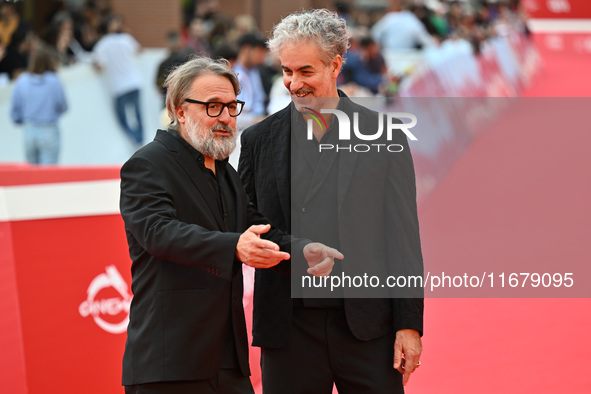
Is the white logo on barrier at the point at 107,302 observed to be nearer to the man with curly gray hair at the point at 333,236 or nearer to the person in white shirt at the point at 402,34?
the man with curly gray hair at the point at 333,236

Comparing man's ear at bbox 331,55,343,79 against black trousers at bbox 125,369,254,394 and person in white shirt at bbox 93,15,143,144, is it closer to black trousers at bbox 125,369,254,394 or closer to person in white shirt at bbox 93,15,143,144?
black trousers at bbox 125,369,254,394

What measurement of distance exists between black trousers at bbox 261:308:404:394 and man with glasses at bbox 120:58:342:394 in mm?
180

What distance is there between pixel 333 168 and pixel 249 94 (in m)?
6.94

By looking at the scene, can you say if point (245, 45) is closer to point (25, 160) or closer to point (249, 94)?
point (249, 94)

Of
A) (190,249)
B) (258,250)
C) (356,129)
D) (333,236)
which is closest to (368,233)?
(333,236)

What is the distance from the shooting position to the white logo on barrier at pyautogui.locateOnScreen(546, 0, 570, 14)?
26312 millimetres

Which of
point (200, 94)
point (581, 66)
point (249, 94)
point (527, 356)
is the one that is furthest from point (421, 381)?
point (581, 66)

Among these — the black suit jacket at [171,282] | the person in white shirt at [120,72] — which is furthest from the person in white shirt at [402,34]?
the black suit jacket at [171,282]

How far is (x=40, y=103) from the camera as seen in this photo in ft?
37.4

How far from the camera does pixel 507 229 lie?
22.3ft

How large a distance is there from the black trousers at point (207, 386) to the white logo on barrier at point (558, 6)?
25480 millimetres

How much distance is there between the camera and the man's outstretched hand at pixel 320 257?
2.96 meters

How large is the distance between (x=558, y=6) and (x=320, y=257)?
25606mm

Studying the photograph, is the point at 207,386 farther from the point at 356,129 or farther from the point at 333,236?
the point at 356,129
